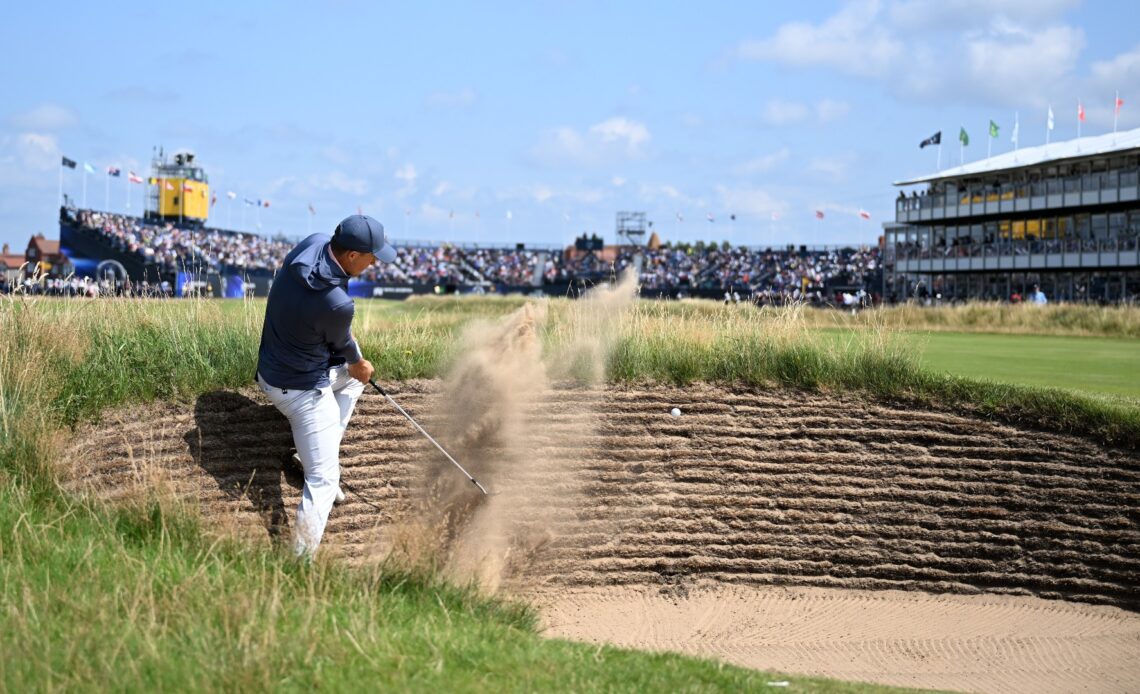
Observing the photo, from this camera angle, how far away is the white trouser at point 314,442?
28.0 feet

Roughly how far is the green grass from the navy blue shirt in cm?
876

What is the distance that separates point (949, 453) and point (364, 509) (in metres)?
6.65

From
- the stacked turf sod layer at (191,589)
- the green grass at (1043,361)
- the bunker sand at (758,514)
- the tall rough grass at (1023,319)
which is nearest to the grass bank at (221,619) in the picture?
the stacked turf sod layer at (191,589)

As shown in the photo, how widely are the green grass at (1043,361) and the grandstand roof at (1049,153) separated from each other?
4502cm

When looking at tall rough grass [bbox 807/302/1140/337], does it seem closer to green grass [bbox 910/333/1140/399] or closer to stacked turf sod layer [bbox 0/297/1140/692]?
green grass [bbox 910/333/1140/399]

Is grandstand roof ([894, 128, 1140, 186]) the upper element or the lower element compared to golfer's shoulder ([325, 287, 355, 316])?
upper

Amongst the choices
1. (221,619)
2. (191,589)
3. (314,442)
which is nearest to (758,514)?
(314,442)

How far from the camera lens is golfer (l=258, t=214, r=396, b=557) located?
8.20m

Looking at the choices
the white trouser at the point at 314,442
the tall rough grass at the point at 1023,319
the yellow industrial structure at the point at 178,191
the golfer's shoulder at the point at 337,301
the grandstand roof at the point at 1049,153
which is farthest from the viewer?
the yellow industrial structure at the point at 178,191

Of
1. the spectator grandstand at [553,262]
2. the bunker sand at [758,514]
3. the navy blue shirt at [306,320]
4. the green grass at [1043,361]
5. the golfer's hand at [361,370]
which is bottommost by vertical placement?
the bunker sand at [758,514]

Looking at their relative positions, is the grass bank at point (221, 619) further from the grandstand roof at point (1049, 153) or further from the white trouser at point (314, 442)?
the grandstand roof at point (1049, 153)

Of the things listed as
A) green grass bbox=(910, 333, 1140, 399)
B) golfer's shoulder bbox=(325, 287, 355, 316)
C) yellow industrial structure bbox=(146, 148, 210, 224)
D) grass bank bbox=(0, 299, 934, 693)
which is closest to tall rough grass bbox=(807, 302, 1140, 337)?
green grass bbox=(910, 333, 1140, 399)

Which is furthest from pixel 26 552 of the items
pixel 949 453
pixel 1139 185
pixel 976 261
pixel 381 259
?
pixel 976 261

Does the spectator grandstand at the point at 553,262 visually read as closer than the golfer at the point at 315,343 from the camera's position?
No
